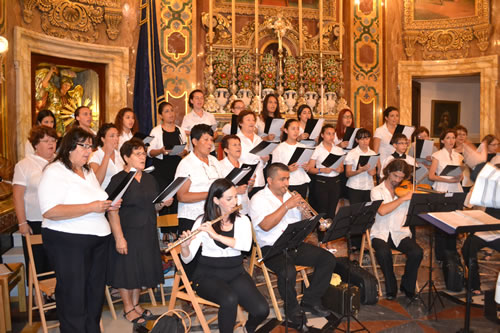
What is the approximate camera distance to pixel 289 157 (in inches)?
248

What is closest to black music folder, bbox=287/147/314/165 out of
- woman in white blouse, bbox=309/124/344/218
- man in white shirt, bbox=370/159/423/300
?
woman in white blouse, bbox=309/124/344/218

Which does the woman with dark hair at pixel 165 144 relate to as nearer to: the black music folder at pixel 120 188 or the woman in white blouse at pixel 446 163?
the black music folder at pixel 120 188

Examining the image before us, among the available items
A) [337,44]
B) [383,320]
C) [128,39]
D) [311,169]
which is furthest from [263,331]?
[337,44]

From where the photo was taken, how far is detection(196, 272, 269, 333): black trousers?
3.81 meters

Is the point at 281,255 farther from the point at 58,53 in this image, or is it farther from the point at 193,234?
the point at 58,53

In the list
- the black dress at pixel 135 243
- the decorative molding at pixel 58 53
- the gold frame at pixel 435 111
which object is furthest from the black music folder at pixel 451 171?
the gold frame at pixel 435 111

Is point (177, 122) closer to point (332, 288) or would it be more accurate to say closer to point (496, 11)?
point (332, 288)

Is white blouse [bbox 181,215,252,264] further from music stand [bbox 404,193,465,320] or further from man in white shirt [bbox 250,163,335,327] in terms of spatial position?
music stand [bbox 404,193,465,320]

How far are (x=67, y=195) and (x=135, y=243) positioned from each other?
0.99 metres

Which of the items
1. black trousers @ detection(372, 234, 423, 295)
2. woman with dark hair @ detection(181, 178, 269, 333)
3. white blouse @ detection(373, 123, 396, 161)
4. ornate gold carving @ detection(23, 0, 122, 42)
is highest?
ornate gold carving @ detection(23, 0, 122, 42)

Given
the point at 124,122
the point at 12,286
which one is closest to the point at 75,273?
the point at 12,286

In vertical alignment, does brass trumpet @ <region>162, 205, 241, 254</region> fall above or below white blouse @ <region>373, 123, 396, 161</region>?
below

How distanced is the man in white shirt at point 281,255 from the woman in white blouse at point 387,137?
3.12 meters

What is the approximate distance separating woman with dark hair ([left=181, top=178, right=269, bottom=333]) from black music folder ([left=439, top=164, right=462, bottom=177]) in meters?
3.64
